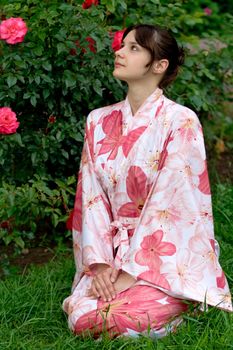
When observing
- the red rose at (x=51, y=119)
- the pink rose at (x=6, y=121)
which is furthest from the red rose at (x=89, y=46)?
the pink rose at (x=6, y=121)

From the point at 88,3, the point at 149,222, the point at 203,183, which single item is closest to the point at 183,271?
the point at 149,222

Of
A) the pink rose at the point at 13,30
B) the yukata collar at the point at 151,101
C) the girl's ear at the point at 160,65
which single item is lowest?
the yukata collar at the point at 151,101

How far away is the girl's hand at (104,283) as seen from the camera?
133 inches

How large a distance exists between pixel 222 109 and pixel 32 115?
2.03 m

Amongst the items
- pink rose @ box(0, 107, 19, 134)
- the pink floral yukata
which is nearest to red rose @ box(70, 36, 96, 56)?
pink rose @ box(0, 107, 19, 134)

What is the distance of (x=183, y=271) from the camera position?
3.39 m

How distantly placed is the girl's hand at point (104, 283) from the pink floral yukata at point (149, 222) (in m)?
0.03

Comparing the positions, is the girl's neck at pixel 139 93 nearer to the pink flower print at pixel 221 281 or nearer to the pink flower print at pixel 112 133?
the pink flower print at pixel 112 133

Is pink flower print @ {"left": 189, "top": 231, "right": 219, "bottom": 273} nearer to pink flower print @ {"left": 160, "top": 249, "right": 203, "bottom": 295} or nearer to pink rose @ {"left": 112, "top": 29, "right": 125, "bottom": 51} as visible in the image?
pink flower print @ {"left": 160, "top": 249, "right": 203, "bottom": 295}

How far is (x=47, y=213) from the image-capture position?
4.09 meters

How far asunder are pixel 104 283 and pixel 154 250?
234 millimetres

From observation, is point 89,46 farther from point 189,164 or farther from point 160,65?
point 189,164

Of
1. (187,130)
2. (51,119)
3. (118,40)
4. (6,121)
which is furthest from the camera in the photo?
(51,119)

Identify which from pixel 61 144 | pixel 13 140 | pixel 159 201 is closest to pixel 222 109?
pixel 61 144
